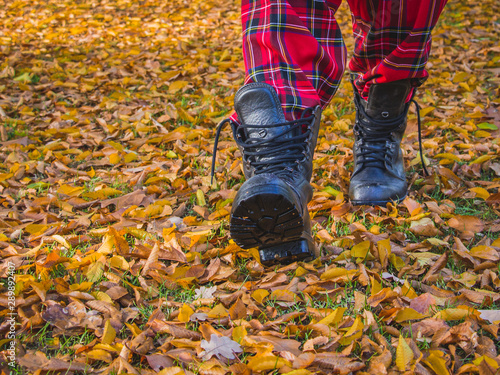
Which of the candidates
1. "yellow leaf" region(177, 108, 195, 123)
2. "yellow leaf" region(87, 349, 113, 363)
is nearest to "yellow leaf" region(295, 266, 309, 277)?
"yellow leaf" region(87, 349, 113, 363)

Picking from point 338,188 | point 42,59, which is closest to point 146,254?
point 338,188

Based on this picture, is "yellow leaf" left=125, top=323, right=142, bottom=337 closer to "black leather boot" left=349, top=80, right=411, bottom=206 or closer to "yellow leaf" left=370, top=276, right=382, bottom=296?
"yellow leaf" left=370, top=276, right=382, bottom=296

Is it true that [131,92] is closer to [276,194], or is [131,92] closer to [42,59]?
[42,59]

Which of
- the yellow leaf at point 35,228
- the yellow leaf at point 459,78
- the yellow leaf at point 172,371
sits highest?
the yellow leaf at point 172,371

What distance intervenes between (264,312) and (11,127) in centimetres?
230

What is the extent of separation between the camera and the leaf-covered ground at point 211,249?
1051 millimetres

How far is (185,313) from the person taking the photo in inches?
45.9

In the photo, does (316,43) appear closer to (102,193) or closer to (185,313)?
(185,313)

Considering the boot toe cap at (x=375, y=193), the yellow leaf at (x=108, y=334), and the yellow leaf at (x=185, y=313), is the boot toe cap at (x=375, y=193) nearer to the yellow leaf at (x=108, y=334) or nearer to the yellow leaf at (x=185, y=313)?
the yellow leaf at (x=185, y=313)

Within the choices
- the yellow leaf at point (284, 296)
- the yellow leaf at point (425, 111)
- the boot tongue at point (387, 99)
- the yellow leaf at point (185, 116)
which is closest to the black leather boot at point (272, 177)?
the yellow leaf at point (284, 296)

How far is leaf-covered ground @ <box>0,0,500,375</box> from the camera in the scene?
105 centimetres

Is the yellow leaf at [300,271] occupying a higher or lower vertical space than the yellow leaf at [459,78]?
higher

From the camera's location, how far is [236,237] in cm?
124

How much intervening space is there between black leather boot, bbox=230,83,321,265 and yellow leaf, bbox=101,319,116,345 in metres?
0.40
